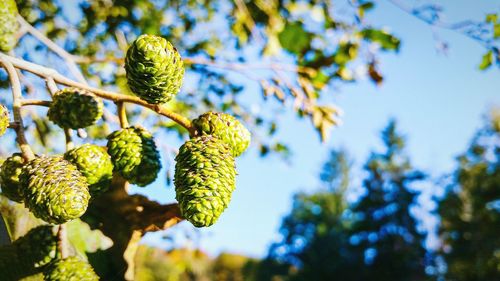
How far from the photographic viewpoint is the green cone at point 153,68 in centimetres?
141

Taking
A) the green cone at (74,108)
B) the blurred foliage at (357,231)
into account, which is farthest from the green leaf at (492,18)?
the blurred foliage at (357,231)

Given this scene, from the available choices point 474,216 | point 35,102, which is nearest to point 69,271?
point 35,102

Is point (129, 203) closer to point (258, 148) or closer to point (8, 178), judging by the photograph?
point (8, 178)

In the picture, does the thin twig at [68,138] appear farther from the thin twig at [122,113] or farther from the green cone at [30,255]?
the green cone at [30,255]

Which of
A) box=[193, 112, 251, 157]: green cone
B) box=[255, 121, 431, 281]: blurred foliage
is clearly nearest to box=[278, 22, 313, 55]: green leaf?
box=[193, 112, 251, 157]: green cone

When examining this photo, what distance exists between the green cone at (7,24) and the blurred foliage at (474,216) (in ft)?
85.2

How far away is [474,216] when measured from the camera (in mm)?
25766

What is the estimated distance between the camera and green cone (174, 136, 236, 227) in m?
1.34

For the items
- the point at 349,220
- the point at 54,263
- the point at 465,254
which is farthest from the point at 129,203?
the point at 349,220

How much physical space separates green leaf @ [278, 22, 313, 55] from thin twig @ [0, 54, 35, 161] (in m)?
2.53

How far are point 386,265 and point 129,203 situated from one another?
34.3 meters

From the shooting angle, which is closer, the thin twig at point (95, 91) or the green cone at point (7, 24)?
the thin twig at point (95, 91)

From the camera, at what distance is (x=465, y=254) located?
25.9 m

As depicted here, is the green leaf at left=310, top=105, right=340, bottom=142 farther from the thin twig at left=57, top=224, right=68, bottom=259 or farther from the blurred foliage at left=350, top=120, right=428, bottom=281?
the blurred foliage at left=350, top=120, right=428, bottom=281
